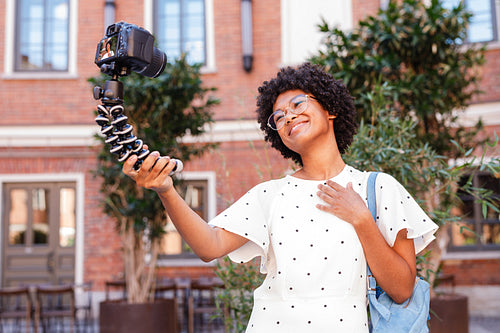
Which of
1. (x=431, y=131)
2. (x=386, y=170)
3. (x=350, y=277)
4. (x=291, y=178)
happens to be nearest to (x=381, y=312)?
(x=350, y=277)

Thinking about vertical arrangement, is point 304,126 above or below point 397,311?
above

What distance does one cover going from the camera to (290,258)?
1.50 m

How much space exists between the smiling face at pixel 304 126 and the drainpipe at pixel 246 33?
8.19 meters

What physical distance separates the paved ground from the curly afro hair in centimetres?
687

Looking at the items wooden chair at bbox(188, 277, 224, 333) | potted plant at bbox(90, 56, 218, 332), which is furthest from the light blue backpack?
wooden chair at bbox(188, 277, 224, 333)

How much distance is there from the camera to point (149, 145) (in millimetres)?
5848

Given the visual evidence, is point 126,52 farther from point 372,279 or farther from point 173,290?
point 173,290

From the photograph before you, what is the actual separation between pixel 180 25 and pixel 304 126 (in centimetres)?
916

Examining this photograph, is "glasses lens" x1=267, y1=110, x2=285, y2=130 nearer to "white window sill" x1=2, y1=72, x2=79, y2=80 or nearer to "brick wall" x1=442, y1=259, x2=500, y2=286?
"brick wall" x1=442, y1=259, x2=500, y2=286

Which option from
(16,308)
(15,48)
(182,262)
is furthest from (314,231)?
(15,48)

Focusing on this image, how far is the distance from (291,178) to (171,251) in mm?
8440

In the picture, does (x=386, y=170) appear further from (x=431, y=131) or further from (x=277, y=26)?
(x=277, y=26)

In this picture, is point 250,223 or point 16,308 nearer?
point 250,223

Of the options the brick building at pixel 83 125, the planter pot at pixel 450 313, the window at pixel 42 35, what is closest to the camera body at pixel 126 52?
the planter pot at pixel 450 313
